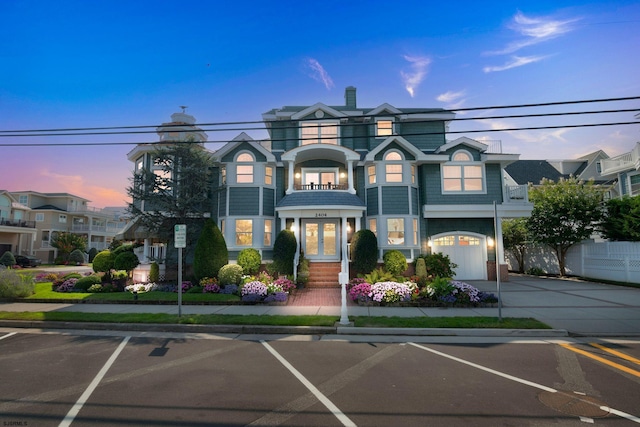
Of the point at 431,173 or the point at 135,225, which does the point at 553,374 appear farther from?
the point at 135,225

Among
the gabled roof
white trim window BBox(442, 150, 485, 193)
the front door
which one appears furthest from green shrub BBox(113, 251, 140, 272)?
the gabled roof

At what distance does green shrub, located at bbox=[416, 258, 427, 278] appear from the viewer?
15625mm

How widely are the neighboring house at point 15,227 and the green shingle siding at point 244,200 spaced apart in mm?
37475

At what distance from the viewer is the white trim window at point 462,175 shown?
18703 millimetres

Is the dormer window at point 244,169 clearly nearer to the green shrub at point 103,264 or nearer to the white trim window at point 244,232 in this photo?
the white trim window at point 244,232

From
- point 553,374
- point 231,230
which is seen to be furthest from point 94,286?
point 553,374

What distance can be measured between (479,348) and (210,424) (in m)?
6.21

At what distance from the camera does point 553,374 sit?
5871mm

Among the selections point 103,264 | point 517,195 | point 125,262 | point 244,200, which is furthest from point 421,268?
point 103,264

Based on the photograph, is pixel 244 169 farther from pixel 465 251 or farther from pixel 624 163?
pixel 624 163

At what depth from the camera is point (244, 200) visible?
60.4 ft

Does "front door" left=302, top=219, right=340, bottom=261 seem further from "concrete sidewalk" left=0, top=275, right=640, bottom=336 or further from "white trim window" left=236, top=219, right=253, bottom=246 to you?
"concrete sidewalk" left=0, top=275, right=640, bottom=336

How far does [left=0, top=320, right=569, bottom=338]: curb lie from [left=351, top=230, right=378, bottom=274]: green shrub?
7.23 m

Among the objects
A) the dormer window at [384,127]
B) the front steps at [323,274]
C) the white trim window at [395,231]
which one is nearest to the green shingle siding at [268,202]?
the front steps at [323,274]
